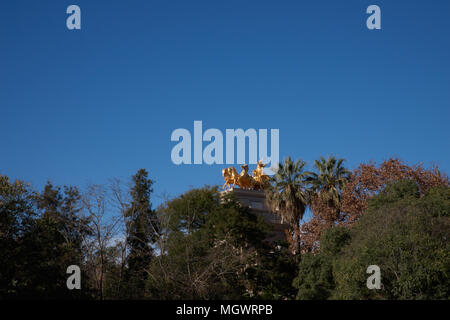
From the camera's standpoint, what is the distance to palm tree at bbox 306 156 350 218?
4003 cm

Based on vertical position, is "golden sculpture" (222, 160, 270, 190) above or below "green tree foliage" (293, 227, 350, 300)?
above

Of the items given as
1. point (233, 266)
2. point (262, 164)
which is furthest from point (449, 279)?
point (262, 164)

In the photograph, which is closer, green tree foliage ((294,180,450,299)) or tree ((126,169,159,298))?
green tree foliage ((294,180,450,299))

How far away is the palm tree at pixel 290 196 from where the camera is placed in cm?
3972

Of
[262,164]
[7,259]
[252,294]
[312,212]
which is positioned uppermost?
[262,164]

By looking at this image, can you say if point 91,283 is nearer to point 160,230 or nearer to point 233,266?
point 160,230

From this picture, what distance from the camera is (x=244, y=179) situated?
4303 cm

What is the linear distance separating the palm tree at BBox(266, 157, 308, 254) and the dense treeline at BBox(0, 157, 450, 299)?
3.1 inches

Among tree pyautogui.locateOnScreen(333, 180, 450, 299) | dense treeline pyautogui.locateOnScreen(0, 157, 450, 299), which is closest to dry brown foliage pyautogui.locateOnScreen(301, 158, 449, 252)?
dense treeline pyautogui.locateOnScreen(0, 157, 450, 299)

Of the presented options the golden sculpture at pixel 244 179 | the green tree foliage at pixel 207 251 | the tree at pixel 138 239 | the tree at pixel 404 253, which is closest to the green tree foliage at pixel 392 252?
the tree at pixel 404 253

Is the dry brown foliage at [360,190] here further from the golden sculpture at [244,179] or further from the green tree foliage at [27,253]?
the green tree foliage at [27,253]

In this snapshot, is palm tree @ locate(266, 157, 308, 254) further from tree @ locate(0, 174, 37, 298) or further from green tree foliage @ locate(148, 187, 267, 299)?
tree @ locate(0, 174, 37, 298)
